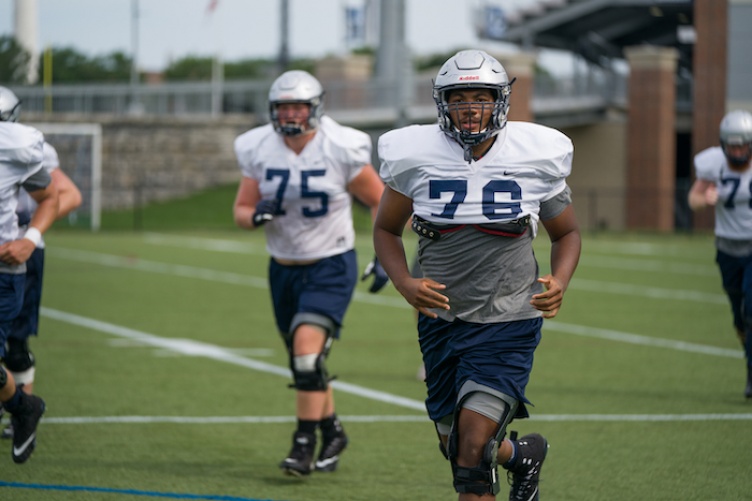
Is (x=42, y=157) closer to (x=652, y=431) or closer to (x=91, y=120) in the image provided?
(x=652, y=431)

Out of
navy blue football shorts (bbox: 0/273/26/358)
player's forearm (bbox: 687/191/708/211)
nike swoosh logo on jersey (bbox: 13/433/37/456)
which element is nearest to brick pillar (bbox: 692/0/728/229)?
player's forearm (bbox: 687/191/708/211)

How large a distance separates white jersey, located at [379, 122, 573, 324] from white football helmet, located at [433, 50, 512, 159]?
0.08m

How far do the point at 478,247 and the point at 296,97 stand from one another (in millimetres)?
2362

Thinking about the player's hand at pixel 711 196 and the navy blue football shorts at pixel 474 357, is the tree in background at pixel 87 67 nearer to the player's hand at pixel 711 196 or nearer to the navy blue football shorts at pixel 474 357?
the player's hand at pixel 711 196

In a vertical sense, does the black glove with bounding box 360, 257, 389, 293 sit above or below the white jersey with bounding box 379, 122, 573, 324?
below

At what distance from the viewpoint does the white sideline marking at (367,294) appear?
40.1 feet

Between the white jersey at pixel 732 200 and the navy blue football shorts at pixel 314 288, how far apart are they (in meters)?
3.24

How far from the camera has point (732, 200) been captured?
30.5 ft

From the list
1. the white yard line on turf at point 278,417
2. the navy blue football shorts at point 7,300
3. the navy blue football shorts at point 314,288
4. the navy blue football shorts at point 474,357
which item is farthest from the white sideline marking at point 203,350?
the navy blue football shorts at point 474,357

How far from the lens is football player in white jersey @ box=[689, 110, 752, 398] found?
9.11 metres

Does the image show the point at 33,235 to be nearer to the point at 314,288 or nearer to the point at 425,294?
the point at 314,288

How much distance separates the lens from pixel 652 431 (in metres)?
8.06

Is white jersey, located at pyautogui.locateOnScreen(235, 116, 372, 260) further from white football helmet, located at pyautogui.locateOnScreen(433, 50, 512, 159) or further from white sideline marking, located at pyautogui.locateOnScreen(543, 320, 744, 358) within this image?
white sideline marking, located at pyautogui.locateOnScreen(543, 320, 744, 358)

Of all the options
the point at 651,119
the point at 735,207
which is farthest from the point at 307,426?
the point at 651,119
